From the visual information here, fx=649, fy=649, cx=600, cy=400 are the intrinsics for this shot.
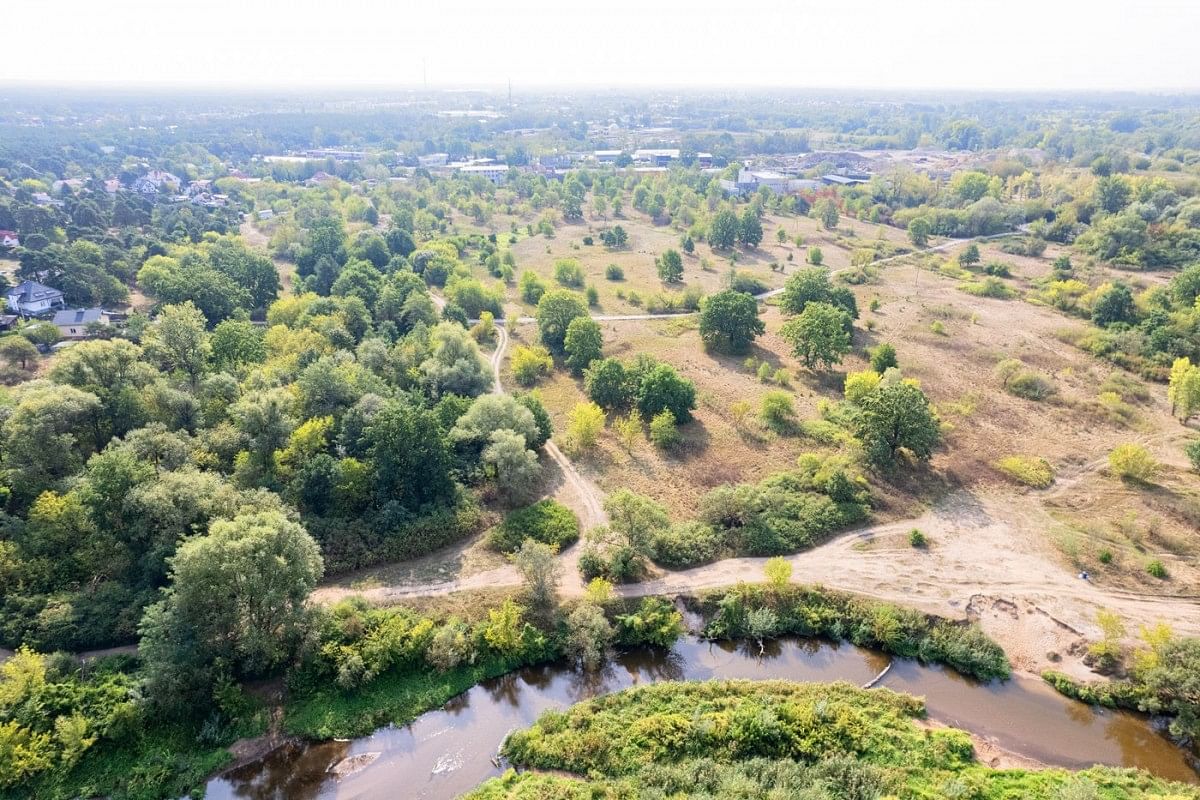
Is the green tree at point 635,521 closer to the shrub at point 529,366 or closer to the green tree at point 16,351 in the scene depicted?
the shrub at point 529,366

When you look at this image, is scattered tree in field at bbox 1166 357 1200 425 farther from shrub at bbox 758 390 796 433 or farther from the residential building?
the residential building

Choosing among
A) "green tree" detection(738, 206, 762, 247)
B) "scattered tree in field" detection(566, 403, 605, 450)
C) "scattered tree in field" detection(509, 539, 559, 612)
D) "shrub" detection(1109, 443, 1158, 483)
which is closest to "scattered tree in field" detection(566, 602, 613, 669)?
"scattered tree in field" detection(509, 539, 559, 612)

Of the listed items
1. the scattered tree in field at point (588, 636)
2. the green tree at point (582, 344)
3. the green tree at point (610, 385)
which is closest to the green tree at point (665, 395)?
the green tree at point (610, 385)

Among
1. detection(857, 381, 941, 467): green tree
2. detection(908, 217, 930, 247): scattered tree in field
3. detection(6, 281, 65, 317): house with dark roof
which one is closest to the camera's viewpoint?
detection(857, 381, 941, 467): green tree

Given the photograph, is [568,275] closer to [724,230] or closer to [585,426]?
[724,230]

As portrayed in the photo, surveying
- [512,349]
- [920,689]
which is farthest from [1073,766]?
[512,349]
